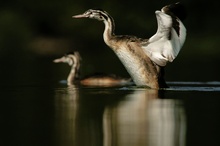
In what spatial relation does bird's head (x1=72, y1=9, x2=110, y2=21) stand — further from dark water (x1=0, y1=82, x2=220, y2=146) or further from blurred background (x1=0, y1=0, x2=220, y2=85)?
blurred background (x1=0, y1=0, x2=220, y2=85)

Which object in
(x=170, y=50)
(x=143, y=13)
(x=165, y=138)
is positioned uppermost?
(x=143, y=13)

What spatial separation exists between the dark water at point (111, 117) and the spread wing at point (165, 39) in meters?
0.56

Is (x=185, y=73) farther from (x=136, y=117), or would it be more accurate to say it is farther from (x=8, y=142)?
(x=8, y=142)

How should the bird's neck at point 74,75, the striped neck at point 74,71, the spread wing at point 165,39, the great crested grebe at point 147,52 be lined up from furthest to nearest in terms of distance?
the striped neck at point 74,71, the bird's neck at point 74,75, the great crested grebe at point 147,52, the spread wing at point 165,39

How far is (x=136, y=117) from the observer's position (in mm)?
11211

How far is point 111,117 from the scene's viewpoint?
11.2m

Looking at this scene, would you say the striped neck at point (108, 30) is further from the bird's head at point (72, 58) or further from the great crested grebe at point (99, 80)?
the bird's head at point (72, 58)

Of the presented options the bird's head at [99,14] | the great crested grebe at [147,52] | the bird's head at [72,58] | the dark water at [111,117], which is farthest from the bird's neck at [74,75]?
the dark water at [111,117]

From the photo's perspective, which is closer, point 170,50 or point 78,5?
point 170,50

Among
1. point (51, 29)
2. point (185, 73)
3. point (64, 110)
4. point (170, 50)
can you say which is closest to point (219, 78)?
point (185, 73)

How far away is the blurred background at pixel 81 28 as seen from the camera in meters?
31.5

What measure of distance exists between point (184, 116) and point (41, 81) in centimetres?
785

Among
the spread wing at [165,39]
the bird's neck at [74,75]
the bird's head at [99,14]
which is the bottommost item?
the bird's neck at [74,75]

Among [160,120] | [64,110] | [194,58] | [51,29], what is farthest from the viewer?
→ [51,29]
